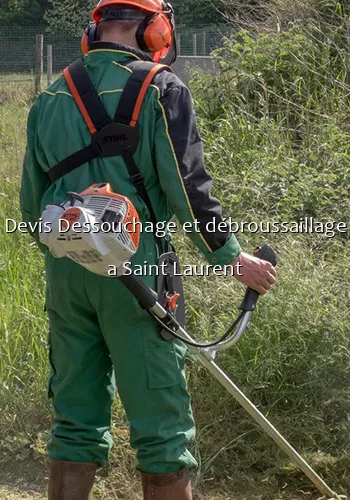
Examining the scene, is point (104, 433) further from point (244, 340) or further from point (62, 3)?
point (62, 3)

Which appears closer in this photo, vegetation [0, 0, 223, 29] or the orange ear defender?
the orange ear defender

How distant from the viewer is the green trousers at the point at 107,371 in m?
2.79

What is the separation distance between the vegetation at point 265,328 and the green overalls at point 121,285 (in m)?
0.88

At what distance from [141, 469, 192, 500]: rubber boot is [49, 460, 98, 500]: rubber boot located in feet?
0.75

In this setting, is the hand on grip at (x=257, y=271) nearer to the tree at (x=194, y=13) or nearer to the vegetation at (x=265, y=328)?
the vegetation at (x=265, y=328)

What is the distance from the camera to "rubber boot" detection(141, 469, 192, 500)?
9.40 ft

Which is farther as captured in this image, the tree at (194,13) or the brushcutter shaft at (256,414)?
the tree at (194,13)

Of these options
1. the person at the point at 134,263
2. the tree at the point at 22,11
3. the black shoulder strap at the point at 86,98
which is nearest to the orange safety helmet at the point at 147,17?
the person at the point at 134,263

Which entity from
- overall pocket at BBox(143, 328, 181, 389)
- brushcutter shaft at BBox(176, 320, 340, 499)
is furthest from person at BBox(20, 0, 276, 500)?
brushcutter shaft at BBox(176, 320, 340, 499)

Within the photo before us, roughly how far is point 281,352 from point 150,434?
117 centimetres

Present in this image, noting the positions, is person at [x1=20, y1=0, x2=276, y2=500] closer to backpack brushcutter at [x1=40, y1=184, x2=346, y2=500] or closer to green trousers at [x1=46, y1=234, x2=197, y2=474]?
Answer: green trousers at [x1=46, y1=234, x2=197, y2=474]

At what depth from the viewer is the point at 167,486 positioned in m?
2.87

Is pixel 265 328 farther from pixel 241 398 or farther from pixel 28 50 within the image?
pixel 28 50

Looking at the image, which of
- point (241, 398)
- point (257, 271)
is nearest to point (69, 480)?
point (241, 398)
